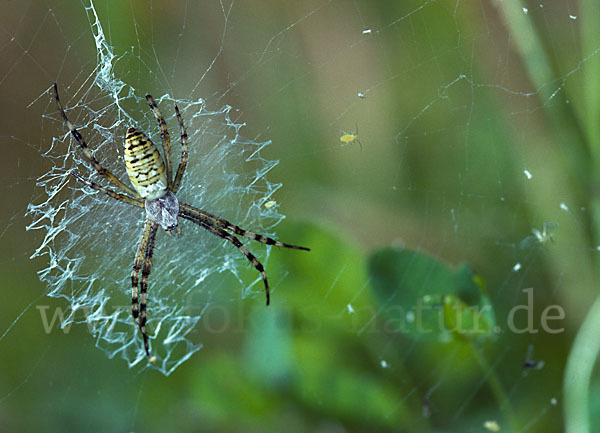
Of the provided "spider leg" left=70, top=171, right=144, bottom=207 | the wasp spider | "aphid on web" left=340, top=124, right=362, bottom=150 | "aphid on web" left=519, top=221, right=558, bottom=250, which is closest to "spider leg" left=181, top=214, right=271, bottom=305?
the wasp spider

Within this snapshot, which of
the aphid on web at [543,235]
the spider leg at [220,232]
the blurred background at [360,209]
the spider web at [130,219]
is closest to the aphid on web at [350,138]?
the blurred background at [360,209]

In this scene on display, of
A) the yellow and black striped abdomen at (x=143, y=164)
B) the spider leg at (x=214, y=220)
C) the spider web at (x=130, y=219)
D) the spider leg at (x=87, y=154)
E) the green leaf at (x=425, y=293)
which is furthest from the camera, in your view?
the spider leg at (x=214, y=220)

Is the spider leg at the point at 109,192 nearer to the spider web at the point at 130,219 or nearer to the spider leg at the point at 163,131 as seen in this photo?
the spider web at the point at 130,219

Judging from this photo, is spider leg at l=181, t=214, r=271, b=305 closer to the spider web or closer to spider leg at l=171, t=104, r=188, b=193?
the spider web

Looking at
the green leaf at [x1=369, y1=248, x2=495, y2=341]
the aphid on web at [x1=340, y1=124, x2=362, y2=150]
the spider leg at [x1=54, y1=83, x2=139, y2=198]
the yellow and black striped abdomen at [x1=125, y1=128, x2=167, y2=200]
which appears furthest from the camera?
the aphid on web at [x1=340, y1=124, x2=362, y2=150]

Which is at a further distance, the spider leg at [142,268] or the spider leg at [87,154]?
the spider leg at [142,268]

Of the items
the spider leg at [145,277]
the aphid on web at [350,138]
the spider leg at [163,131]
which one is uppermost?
the spider leg at [163,131]

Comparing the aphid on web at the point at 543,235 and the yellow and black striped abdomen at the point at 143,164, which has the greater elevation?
the yellow and black striped abdomen at the point at 143,164
